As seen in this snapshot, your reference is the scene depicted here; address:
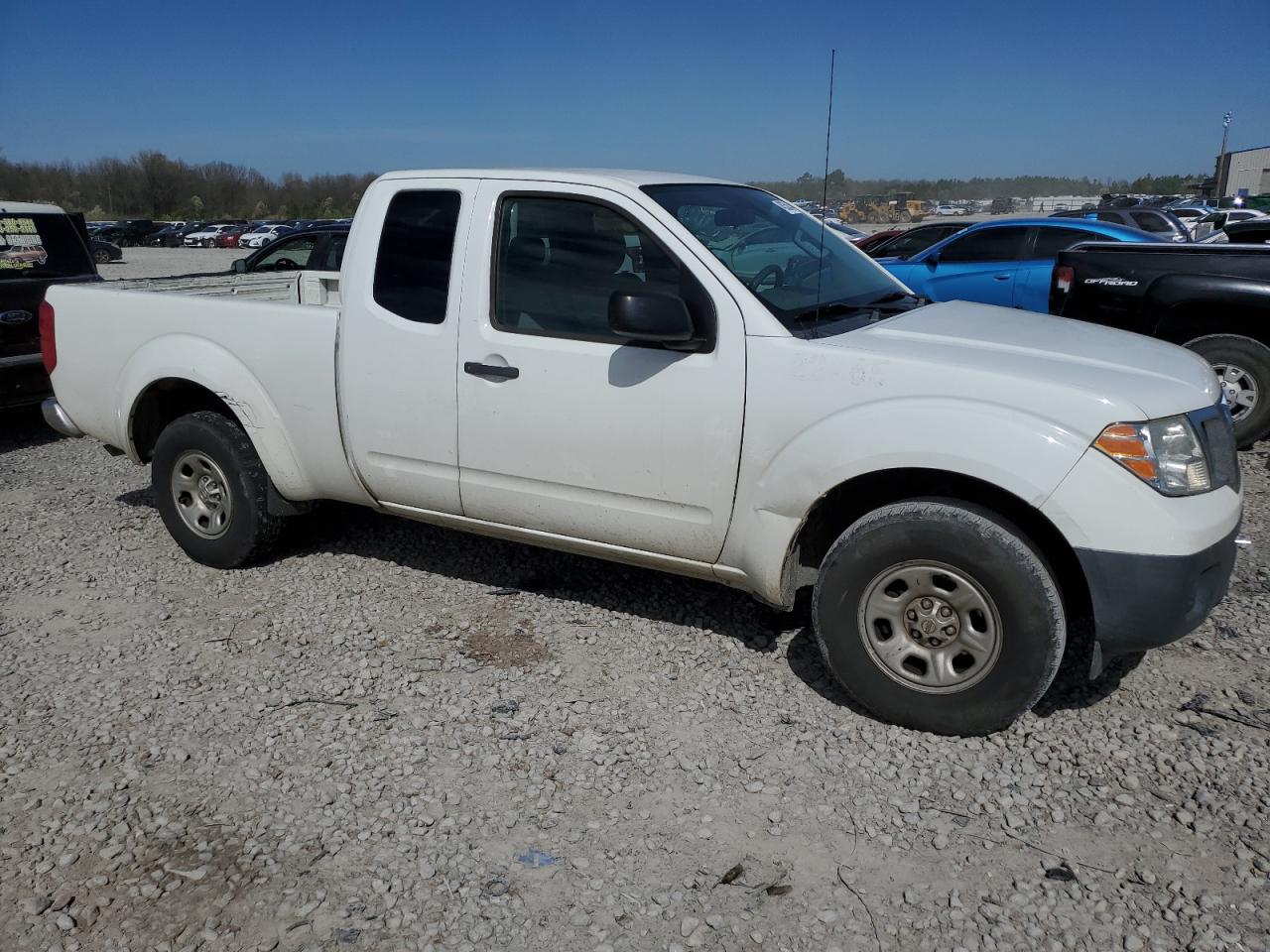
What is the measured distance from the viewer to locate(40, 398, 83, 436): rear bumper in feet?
18.0

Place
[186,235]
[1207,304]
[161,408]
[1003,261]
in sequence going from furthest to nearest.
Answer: [186,235] → [1003,261] → [1207,304] → [161,408]

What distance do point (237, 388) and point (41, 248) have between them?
15.4ft

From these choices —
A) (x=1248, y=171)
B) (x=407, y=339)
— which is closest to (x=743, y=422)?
(x=407, y=339)

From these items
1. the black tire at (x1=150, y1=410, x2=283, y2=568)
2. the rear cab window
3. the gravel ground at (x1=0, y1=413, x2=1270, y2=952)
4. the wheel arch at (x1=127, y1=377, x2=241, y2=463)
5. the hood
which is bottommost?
the gravel ground at (x1=0, y1=413, x2=1270, y2=952)

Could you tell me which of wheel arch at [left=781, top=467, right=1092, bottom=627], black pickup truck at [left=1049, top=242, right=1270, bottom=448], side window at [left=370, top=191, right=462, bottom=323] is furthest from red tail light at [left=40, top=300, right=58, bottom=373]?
black pickup truck at [left=1049, top=242, right=1270, bottom=448]

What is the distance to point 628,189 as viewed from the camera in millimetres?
3939

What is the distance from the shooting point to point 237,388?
15.7 ft

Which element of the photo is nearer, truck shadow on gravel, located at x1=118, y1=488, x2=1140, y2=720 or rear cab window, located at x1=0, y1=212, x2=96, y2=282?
truck shadow on gravel, located at x1=118, y1=488, x2=1140, y2=720

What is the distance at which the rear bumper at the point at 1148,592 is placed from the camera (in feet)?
10.2

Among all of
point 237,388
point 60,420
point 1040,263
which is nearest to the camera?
point 237,388

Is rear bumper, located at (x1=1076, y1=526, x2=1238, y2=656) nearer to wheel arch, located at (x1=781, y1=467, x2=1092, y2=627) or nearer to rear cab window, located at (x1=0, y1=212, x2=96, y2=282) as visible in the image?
wheel arch, located at (x1=781, y1=467, x2=1092, y2=627)

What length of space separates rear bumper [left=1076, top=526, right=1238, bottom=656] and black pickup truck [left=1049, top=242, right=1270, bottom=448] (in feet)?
15.0

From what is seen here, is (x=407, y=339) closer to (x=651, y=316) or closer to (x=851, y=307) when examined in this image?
(x=651, y=316)

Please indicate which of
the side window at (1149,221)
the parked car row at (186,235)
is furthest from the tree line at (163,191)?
the side window at (1149,221)
